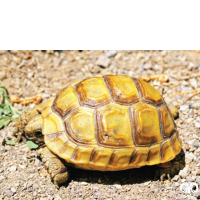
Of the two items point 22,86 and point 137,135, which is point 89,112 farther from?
point 22,86

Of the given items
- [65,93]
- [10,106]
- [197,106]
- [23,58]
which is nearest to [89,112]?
[65,93]

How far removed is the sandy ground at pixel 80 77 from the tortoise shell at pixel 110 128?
34 centimetres

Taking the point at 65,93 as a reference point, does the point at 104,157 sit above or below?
below

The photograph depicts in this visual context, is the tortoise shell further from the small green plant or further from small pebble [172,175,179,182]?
the small green plant

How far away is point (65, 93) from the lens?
3.64 meters

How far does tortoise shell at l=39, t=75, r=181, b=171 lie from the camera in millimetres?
3264

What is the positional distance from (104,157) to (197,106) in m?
1.93

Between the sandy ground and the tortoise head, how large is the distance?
0.25 m

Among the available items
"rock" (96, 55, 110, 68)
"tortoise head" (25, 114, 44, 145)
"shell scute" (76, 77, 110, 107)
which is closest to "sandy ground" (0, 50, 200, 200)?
"rock" (96, 55, 110, 68)

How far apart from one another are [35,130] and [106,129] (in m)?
1.00

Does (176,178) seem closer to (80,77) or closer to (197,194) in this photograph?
(197,194)

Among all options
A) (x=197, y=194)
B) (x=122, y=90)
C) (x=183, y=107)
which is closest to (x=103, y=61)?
(x=183, y=107)

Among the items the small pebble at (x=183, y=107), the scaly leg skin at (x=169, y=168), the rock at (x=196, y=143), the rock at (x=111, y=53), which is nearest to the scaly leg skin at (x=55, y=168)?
the scaly leg skin at (x=169, y=168)

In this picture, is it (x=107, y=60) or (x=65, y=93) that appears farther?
(x=107, y=60)
